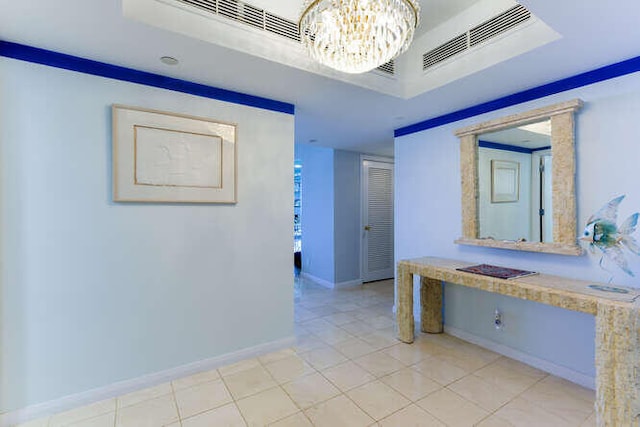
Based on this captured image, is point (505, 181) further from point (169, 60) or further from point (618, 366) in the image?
point (169, 60)

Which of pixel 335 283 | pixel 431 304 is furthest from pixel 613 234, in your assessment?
pixel 335 283

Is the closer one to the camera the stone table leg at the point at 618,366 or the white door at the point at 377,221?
the stone table leg at the point at 618,366

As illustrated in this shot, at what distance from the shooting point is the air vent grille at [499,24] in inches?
71.7

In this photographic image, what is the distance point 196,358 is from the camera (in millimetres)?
2316

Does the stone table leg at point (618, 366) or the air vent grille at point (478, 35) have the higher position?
the air vent grille at point (478, 35)

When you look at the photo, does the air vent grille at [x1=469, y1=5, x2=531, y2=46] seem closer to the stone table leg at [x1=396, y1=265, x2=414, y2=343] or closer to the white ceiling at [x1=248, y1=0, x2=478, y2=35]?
the white ceiling at [x1=248, y1=0, x2=478, y2=35]

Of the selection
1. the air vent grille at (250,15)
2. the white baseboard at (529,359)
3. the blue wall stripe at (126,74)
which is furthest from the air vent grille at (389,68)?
the white baseboard at (529,359)

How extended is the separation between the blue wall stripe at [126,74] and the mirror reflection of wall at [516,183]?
1.92 meters

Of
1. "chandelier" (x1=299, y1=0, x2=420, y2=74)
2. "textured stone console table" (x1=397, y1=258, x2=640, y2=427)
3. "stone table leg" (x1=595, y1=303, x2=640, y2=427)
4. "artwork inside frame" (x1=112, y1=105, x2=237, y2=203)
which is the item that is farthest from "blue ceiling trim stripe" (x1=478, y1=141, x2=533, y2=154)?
"artwork inside frame" (x1=112, y1=105, x2=237, y2=203)

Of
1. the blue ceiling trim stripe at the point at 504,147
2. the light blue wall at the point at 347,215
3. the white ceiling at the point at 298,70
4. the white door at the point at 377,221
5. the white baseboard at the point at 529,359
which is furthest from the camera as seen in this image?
the white door at the point at 377,221

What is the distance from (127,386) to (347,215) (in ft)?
11.6

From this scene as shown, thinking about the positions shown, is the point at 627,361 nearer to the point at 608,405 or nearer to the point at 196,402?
the point at 608,405

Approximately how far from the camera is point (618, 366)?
156cm

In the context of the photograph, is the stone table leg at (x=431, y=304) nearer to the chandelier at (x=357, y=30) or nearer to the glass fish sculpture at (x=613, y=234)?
the glass fish sculpture at (x=613, y=234)
